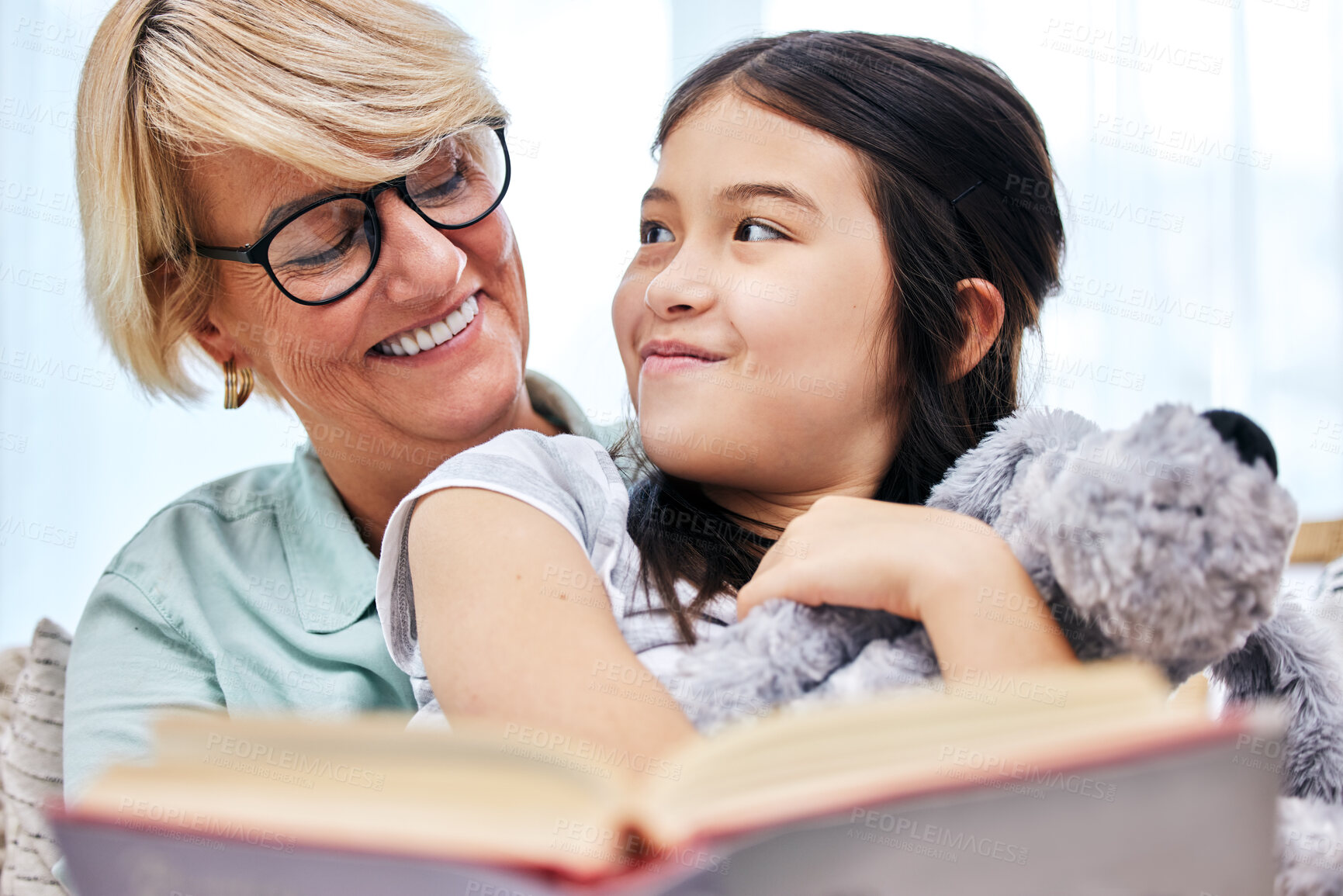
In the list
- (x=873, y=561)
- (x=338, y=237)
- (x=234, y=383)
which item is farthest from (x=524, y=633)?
(x=234, y=383)

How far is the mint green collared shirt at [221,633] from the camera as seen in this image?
1.16 m

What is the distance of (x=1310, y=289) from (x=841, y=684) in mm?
1958

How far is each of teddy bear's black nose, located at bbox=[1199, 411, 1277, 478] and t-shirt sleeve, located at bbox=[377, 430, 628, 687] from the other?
0.53m

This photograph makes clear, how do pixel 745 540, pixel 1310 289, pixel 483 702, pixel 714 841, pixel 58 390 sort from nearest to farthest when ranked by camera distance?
pixel 714 841 → pixel 483 702 → pixel 745 540 → pixel 1310 289 → pixel 58 390

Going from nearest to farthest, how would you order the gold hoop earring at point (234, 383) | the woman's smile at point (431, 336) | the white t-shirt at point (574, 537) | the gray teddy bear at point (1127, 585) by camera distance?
the gray teddy bear at point (1127, 585), the white t-shirt at point (574, 537), the woman's smile at point (431, 336), the gold hoop earring at point (234, 383)

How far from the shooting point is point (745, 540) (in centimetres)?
109

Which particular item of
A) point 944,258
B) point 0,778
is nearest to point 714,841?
point 944,258

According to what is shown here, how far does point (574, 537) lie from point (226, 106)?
711mm

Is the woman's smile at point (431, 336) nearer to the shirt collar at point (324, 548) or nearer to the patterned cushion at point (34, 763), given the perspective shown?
the shirt collar at point (324, 548)

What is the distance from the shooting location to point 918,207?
111cm

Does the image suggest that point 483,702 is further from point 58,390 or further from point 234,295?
point 58,390

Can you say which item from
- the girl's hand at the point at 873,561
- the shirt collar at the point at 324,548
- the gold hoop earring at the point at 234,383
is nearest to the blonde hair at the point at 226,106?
the gold hoop earring at the point at 234,383

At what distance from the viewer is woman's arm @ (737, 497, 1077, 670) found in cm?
76

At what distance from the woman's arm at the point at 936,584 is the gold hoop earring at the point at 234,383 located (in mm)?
961
